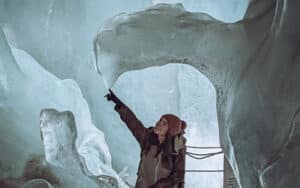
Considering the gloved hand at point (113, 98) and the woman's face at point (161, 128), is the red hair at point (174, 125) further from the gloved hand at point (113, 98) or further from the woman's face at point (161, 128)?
the gloved hand at point (113, 98)

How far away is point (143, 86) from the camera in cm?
639

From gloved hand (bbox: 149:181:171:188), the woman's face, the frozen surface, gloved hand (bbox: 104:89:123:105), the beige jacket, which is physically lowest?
gloved hand (bbox: 149:181:171:188)

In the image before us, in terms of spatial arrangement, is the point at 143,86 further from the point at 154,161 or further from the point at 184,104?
the point at 154,161

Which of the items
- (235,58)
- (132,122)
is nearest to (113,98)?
(132,122)

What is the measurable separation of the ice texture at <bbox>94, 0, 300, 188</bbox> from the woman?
401mm

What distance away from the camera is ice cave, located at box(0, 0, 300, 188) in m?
6.30

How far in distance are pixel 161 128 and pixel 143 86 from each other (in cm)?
42

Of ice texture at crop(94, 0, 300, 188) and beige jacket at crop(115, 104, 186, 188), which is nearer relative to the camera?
beige jacket at crop(115, 104, 186, 188)

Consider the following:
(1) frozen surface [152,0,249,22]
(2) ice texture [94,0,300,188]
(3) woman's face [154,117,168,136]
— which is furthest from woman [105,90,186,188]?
(1) frozen surface [152,0,249,22]

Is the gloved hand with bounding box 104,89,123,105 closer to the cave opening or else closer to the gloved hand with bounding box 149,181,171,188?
the cave opening

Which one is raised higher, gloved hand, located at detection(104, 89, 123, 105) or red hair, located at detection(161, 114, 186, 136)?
gloved hand, located at detection(104, 89, 123, 105)

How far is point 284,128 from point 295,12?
3.42 ft

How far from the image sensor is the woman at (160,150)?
616 centimetres

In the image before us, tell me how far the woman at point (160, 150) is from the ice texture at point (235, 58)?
1.32 feet
